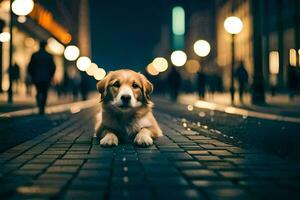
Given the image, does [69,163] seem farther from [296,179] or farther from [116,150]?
[296,179]

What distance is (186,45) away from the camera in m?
135

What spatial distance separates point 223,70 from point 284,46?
86.0 feet

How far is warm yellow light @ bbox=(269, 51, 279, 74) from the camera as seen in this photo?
1778 inches

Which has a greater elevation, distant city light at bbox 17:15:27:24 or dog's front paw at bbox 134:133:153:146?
distant city light at bbox 17:15:27:24

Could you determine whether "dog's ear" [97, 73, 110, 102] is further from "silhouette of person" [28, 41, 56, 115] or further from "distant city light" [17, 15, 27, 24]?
"distant city light" [17, 15, 27, 24]

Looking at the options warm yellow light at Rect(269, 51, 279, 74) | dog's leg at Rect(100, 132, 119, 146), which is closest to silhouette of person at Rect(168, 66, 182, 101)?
warm yellow light at Rect(269, 51, 279, 74)

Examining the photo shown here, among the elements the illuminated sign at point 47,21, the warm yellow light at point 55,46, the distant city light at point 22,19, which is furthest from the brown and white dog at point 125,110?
the warm yellow light at point 55,46

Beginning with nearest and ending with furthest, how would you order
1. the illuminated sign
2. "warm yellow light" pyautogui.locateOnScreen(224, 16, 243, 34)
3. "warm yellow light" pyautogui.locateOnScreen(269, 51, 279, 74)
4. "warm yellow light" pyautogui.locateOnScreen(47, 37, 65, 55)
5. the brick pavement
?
the brick pavement, "warm yellow light" pyautogui.locateOnScreen(224, 16, 243, 34), "warm yellow light" pyautogui.locateOnScreen(269, 51, 279, 74), the illuminated sign, "warm yellow light" pyautogui.locateOnScreen(47, 37, 65, 55)

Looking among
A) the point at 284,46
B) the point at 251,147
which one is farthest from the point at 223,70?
the point at 251,147

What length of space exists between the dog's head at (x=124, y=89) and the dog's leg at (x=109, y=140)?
0.42m

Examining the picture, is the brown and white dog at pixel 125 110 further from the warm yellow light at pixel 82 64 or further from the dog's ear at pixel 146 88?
the warm yellow light at pixel 82 64

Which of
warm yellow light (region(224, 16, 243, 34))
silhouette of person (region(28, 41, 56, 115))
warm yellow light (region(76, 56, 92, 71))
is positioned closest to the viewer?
silhouette of person (region(28, 41, 56, 115))

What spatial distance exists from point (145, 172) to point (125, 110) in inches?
92.6

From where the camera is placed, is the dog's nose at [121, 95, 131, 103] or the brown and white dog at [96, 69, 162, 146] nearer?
the dog's nose at [121, 95, 131, 103]
